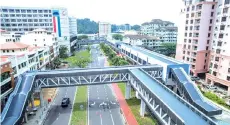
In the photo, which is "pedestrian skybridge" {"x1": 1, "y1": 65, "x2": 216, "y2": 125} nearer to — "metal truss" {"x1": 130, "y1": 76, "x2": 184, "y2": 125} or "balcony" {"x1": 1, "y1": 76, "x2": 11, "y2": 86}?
"metal truss" {"x1": 130, "y1": 76, "x2": 184, "y2": 125}

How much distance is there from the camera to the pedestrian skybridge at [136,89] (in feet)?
70.5

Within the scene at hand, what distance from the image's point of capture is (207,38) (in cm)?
5803

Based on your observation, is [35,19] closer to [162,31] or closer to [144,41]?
[144,41]

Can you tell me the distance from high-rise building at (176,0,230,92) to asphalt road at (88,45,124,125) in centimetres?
3168

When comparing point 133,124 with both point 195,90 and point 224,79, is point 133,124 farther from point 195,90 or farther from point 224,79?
point 224,79

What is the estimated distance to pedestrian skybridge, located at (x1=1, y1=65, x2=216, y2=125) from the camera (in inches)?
846

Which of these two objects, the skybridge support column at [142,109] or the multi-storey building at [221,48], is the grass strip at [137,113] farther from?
the multi-storey building at [221,48]

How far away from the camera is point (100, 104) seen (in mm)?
40062

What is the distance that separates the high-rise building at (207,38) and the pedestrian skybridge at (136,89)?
20260 millimetres

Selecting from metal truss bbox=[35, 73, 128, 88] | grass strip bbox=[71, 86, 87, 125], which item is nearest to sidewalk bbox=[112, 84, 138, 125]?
metal truss bbox=[35, 73, 128, 88]

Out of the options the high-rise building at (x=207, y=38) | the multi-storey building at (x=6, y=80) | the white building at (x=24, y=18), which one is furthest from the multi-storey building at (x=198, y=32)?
the white building at (x=24, y=18)

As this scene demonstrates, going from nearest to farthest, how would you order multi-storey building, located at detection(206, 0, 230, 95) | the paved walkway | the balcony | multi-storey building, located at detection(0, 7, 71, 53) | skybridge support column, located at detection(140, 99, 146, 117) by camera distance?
1. the paved walkway
2. the balcony
3. skybridge support column, located at detection(140, 99, 146, 117)
4. multi-storey building, located at detection(206, 0, 230, 95)
5. multi-storey building, located at detection(0, 7, 71, 53)

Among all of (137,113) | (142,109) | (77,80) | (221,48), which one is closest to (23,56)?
(77,80)

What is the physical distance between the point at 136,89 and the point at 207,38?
124 ft
